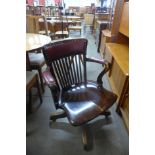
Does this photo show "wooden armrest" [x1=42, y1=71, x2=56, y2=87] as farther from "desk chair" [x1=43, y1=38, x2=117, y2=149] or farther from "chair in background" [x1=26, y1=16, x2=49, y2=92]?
"chair in background" [x1=26, y1=16, x2=49, y2=92]

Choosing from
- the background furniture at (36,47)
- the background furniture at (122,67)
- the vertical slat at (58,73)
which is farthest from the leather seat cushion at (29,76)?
the background furniture at (122,67)

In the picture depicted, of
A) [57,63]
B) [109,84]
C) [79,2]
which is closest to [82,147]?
[57,63]

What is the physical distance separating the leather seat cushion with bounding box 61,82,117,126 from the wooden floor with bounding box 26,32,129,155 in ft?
1.24

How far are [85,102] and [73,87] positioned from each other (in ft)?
0.96

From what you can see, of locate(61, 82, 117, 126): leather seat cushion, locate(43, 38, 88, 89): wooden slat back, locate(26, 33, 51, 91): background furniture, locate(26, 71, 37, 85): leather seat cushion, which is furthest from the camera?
locate(26, 33, 51, 91): background furniture

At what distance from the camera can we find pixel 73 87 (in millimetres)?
1654

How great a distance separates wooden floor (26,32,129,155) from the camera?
1.42m

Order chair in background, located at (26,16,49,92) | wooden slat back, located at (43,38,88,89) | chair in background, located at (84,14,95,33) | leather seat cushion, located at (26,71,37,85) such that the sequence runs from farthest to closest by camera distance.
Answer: chair in background, located at (84,14,95,33)
chair in background, located at (26,16,49,92)
leather seat cushion, located at (26,71,37,85)
wooden slat back, located at (43,38,88,89)

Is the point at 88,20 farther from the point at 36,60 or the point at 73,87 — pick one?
the point at 73,87


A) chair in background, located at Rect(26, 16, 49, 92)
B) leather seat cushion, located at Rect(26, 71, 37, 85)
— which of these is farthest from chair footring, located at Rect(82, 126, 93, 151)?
chair in background, located at Rect(26, 16, 49, 92)

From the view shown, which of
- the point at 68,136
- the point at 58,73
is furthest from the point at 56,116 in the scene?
the point at 58,73
